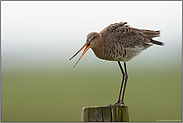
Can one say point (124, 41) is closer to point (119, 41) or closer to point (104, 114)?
point (119, 41)

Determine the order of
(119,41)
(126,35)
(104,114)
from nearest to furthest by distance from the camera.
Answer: (104,114) → (119,41) → (126,35)

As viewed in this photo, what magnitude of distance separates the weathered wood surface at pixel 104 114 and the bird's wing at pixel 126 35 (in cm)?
264

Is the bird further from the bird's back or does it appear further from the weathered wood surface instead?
the weathered wood surface

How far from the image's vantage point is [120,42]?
23.2 ft

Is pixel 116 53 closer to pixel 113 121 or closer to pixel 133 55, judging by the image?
pixel 133 55

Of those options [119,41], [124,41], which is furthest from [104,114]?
[124,41]

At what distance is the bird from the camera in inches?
263

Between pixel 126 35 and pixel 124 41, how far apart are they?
25 centimetres

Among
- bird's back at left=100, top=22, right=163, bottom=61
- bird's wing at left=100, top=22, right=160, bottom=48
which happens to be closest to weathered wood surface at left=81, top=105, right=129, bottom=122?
bird's back at left=100, top=22, right=163, bottom=61

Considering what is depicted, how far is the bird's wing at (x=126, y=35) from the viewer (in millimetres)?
7056

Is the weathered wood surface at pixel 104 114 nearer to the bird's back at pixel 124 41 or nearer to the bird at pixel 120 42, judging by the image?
the bird at pixel 120 42

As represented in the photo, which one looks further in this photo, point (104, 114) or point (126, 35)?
point (126, 35)

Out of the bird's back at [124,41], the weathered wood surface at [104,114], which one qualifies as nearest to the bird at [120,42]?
the bird's back at [124,41]

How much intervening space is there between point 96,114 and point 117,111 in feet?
1.57
